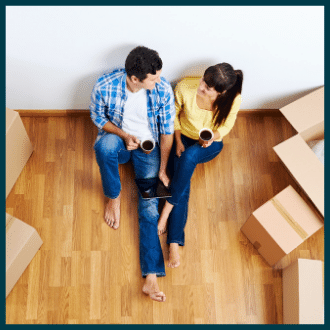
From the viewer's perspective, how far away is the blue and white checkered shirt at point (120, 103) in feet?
5.36

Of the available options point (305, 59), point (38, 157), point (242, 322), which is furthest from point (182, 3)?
point (242, 322)

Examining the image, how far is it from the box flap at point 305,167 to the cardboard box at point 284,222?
9 cm

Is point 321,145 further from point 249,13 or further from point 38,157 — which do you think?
point 38,157

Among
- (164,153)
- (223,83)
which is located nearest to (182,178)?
(164,153)

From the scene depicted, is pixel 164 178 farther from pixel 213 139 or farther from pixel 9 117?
pixel 9 117

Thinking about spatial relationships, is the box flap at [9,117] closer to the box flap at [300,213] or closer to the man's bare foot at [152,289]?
the man's bare foot at [152,289]

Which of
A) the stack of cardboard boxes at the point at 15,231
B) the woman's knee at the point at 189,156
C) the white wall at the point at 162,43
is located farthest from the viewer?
the woman's knee at the point at 189,156

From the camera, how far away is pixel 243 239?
1.99m

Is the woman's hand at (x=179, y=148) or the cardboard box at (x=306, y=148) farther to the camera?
the woman's hand at (x=179, y=148)

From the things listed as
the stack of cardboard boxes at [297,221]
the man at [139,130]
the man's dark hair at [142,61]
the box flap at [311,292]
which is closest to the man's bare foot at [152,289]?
the man at [139,130]

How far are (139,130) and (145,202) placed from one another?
0.39m

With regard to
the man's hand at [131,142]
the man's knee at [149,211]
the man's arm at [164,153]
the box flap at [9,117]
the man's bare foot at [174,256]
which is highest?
the box flap at [9,117]

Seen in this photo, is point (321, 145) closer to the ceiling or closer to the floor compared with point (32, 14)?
closer to the floor

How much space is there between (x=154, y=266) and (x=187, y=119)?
2.57ft
